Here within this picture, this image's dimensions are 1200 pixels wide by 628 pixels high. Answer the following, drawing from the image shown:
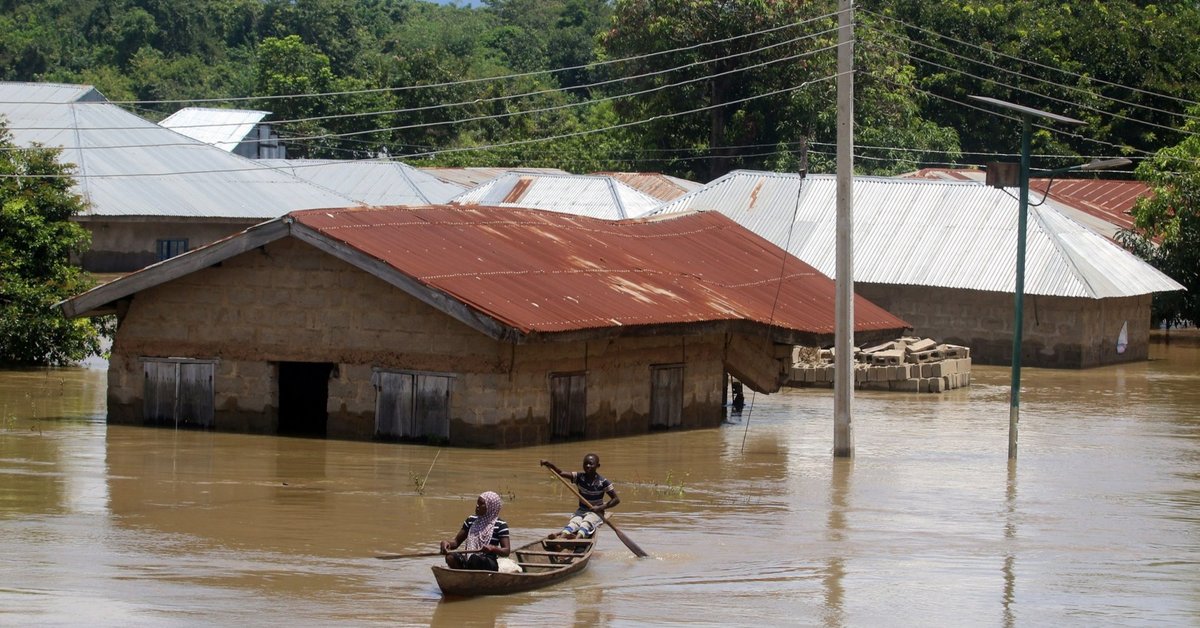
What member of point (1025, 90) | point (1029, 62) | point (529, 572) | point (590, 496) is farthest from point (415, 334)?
point (1029, 62)

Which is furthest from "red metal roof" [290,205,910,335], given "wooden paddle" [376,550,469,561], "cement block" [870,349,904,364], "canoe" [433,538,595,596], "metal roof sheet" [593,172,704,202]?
"metal roof sheet" [593,172,704,202]

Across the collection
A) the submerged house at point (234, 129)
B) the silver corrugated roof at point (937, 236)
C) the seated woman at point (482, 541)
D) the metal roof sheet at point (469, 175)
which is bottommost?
the seated woman at point (482, 541)

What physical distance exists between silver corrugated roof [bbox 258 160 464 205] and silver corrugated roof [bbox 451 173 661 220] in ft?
4.76

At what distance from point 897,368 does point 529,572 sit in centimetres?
2212

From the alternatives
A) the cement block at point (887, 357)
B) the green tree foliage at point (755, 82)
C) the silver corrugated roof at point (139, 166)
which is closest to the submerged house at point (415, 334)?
the cement block at point (887, 357)

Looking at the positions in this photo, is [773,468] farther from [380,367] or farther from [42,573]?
[42,573]

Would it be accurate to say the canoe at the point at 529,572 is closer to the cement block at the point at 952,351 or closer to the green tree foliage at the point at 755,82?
the cement block at the point at 952,351

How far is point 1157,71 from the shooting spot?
232 ft

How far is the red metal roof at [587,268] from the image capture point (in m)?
25.4

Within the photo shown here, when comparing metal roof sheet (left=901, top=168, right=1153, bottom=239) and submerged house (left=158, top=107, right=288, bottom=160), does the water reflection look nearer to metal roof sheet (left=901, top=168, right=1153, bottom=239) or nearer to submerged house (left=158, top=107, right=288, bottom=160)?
metal roof sheet (left=901, top=168, right=1153, bottom=239)

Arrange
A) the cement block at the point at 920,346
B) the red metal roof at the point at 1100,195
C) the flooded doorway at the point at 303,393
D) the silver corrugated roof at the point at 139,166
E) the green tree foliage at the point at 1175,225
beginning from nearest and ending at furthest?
the flooded doorway at the point at 303,393 < the cement block at the point at 920,346 < the silver corrugated roof at the point at 139,166 < the green tree foliage at the point at 1175,225 < the red metal roof at the point at 1100,195

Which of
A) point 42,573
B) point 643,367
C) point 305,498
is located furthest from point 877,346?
point 42,573

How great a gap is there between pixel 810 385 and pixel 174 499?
19635 mm

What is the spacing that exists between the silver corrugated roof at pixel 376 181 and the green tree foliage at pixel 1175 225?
21.9 m
